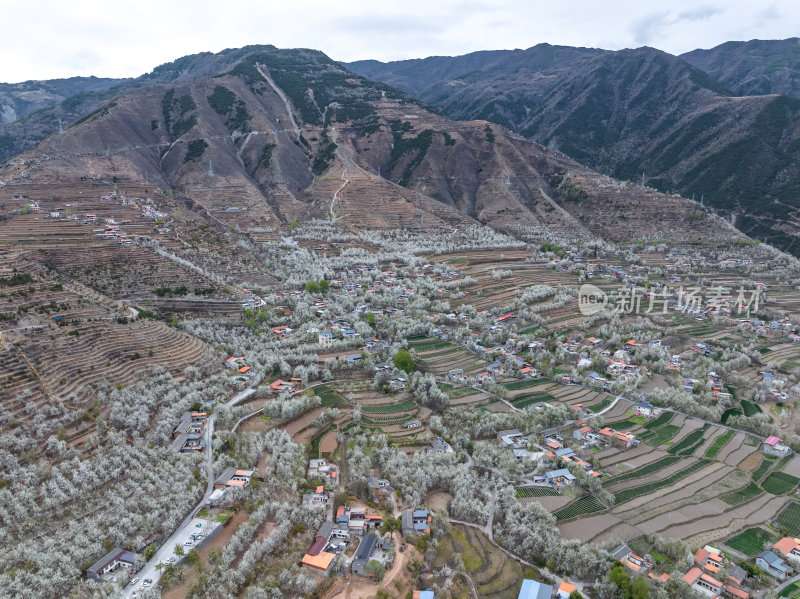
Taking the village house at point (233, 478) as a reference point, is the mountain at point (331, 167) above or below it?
above

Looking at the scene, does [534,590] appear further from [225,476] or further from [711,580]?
[225,476]

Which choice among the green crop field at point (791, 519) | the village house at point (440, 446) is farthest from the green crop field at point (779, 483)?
the village house at point (440, 446)

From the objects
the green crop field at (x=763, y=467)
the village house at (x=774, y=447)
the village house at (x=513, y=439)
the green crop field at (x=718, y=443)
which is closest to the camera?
the green crop field at (x=763, y=467)

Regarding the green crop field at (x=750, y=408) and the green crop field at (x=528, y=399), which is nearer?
the green crop field at (x=750, y=408)

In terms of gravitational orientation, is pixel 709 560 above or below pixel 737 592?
above

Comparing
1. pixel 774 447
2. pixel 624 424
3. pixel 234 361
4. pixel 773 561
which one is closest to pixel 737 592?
pixel 773 561

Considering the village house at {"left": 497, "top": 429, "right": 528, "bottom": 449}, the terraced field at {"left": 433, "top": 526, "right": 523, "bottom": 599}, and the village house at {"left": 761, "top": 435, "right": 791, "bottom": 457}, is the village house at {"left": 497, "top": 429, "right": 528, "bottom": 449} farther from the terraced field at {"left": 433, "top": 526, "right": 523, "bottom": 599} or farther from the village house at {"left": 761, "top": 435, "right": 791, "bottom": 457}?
the village house at {"left": 761, "top": 435, "right": 791, "bottom": 457}

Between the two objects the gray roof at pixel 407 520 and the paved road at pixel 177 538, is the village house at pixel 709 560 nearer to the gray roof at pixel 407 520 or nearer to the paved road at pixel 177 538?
the gray roof at pixel 407 520
